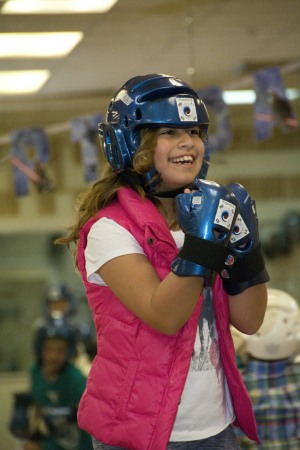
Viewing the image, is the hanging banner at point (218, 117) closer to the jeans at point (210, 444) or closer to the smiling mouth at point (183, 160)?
the smiling mouth at point (183, 160)

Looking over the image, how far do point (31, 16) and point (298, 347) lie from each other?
1.86m

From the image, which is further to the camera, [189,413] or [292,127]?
[292,127]

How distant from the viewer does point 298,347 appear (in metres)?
3.34

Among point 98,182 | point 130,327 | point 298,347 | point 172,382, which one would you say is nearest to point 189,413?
point 172,382

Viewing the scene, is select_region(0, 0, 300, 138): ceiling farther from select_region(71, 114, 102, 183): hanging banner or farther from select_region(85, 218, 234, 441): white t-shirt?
select_region(85, 218, 234, 441): white t-shirt

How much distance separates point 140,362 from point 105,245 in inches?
9.6

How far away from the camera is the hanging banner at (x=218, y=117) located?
432 centimetres

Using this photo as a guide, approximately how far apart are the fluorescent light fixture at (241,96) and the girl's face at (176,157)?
2.42m

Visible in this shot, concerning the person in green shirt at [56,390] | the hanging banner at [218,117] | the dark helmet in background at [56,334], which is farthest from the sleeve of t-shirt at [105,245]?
the hanging banner at [218,117]

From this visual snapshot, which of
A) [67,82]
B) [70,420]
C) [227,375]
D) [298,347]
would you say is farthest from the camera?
[67,82]

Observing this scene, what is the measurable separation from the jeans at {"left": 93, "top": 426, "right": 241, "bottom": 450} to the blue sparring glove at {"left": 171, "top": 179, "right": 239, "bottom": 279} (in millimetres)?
362

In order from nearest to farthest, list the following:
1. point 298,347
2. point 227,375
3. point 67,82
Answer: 1. point 227,375
2. point 298,347
3. point 67,82

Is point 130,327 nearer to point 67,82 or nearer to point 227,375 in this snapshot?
point 227,375

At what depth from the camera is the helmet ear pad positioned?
6.79 feet
